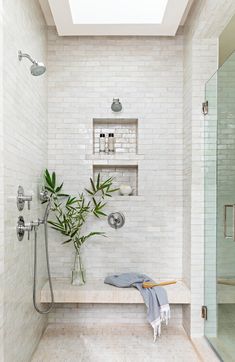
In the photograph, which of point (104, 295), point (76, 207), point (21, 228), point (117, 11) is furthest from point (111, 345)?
point (117, 11)

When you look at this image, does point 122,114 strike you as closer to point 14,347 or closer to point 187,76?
point 187,76

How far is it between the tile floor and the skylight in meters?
2.72

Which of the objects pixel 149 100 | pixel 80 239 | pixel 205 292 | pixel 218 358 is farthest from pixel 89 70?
pixel 218 358

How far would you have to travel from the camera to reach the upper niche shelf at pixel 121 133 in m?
3.85

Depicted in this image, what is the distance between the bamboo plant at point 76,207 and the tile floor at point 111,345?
507 millimetres

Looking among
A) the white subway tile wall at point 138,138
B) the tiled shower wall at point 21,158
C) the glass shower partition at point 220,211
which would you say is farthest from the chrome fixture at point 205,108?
the tiled shower wall at point 21,158

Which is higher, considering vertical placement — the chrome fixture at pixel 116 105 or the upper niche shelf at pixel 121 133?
the chrome fixture at pixel 116 105

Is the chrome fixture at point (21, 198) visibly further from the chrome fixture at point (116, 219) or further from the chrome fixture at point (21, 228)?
the chrome fixture at point (116, 219)

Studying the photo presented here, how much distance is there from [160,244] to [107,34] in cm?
202

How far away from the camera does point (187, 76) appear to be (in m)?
3.53

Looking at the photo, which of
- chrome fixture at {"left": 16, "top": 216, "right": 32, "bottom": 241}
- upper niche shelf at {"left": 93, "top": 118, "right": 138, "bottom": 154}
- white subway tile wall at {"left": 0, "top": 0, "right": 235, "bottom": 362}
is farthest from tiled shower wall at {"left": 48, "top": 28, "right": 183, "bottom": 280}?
chrome fixture at {"left": 16, "top": 216, "right": 32, "bottom": 241}

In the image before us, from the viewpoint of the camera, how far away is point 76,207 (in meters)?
3.66

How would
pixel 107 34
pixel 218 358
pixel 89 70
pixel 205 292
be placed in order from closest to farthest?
1. pixel 218 358
2. pixel 205 292
3. pixel 107 34
4. pixel 89 70

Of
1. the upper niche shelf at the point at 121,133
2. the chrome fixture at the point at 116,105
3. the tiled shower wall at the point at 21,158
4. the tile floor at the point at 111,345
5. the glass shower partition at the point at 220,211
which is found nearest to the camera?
the tiled shower wall at the point at 21,158
